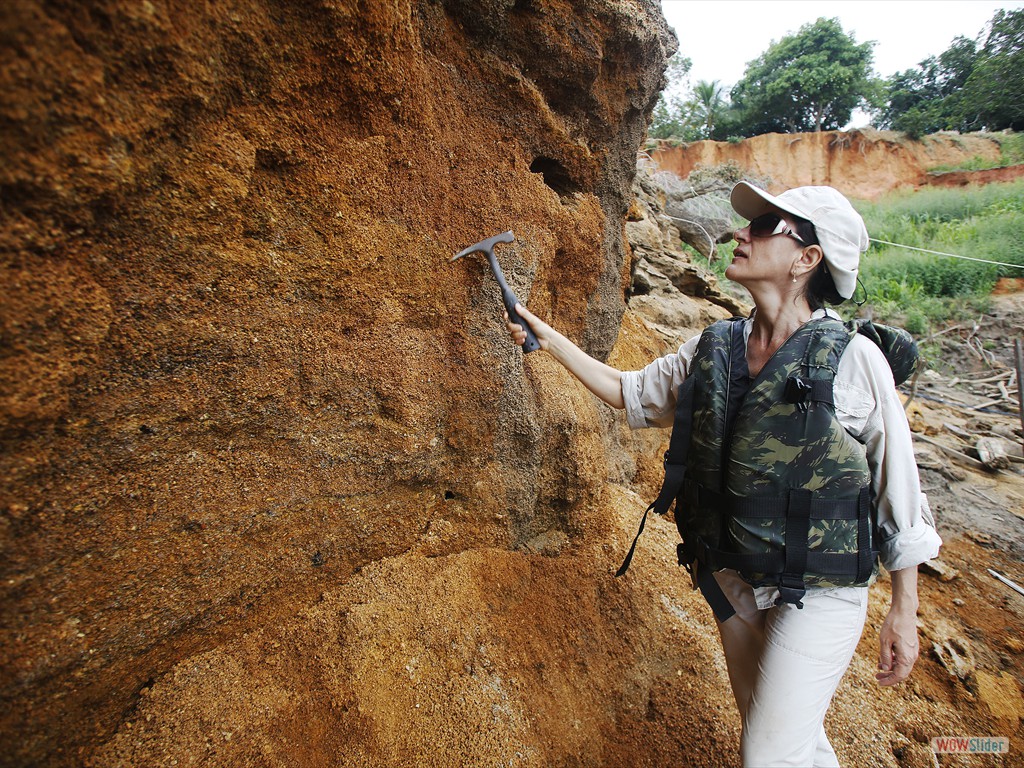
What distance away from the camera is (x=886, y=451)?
1.59 m

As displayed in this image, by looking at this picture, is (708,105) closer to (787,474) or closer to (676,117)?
(676,117)

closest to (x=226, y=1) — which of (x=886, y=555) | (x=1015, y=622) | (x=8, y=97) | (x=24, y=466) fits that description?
(x=8, y=97)

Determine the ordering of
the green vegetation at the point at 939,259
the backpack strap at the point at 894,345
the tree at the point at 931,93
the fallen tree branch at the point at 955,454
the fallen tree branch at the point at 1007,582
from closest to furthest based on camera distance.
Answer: the backpack strap at the point at 894,345, the fallen tree branch at the point at 1007,582, the fallen tree branch at the point at 955,454, the green vegetation at the point at 939,259, the tree at the point at 931,93

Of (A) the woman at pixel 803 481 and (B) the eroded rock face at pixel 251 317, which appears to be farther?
(A) the woman at pixel 803 481

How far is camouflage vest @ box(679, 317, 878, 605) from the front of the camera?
1.58m

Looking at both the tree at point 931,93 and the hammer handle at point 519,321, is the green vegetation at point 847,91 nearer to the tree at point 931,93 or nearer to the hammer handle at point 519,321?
the tree at point 931,93

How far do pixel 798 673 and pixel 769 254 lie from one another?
1.36 metres

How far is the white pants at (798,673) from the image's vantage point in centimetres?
156

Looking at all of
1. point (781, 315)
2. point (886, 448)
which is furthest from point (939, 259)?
point (886, 448)

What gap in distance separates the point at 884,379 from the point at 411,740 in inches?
76.8

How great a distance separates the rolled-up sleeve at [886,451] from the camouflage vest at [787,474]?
47mm

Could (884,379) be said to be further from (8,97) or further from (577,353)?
(8,97)

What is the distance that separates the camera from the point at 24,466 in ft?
4.00

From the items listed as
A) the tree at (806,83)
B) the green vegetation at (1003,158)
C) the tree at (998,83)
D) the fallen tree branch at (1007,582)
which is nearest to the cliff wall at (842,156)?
the green vegetation at (1003,158)
